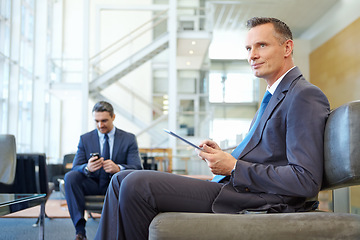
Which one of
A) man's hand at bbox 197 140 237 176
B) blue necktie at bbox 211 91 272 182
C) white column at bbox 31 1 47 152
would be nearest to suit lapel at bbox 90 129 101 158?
blue necktie at bbox 211 91 272 182

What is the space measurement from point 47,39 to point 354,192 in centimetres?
1294

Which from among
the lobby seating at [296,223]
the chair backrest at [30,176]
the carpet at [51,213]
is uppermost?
the lobby seating at [296,223]

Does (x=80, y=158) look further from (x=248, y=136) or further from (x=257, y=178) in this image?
(x=257, y=178)

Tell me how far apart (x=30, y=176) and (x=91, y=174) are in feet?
3.72

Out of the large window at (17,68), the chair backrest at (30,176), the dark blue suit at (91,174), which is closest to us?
the dark blue suit at (91,174)

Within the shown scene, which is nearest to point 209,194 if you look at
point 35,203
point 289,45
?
point 289,45

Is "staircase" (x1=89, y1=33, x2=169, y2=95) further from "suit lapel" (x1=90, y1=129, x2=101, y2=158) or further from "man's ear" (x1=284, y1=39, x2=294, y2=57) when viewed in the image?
"man's ear" (x1=284, y1=39, x2=294, y2=57)

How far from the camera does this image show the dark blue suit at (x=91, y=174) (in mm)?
3135

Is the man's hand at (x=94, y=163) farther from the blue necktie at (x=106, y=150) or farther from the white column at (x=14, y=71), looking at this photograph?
the white column at (x=14, y=71)

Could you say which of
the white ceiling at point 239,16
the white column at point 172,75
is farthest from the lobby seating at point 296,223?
the white ceiling at point 239,16

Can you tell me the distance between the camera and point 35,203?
2750mm

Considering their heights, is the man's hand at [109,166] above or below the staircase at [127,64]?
below

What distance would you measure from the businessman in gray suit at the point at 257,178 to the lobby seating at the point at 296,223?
91 mm

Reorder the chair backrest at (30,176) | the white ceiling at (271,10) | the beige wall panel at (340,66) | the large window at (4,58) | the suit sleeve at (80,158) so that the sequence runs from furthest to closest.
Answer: the white ceiling at (271,10)
the beige wall panel at (340,66)
the large window at (4,58)
the chair backrest at (30,176)
the suit sleeve at (80,158)
